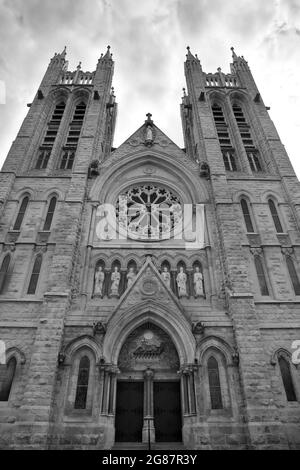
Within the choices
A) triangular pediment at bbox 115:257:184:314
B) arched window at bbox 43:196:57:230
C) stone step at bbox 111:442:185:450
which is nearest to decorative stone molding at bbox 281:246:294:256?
triangular pediment at bbox 115:257:184:314

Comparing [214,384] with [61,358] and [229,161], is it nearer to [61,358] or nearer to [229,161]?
[61,358]

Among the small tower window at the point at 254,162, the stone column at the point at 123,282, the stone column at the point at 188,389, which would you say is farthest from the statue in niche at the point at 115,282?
the small tower window at the point at 254,162

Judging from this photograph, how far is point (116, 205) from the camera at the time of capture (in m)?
17.8

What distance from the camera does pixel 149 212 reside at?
57.5ft

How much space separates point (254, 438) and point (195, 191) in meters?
11.8

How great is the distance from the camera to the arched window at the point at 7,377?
11273 millimetres

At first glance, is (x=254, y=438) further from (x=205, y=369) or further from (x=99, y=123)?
(x=99, y=123)

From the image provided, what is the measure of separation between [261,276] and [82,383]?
891 cm

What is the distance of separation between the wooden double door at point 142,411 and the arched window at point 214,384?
133 cm

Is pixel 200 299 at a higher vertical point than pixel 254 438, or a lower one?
higher

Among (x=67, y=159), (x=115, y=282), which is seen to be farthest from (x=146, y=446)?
(x=67, y=159)

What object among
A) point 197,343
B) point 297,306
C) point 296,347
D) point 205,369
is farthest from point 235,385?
point 297,306

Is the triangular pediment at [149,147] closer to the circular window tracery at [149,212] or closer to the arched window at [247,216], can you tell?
the circular window tracery at [149,212]

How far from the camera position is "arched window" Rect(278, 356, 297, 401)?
11516 millimetres
